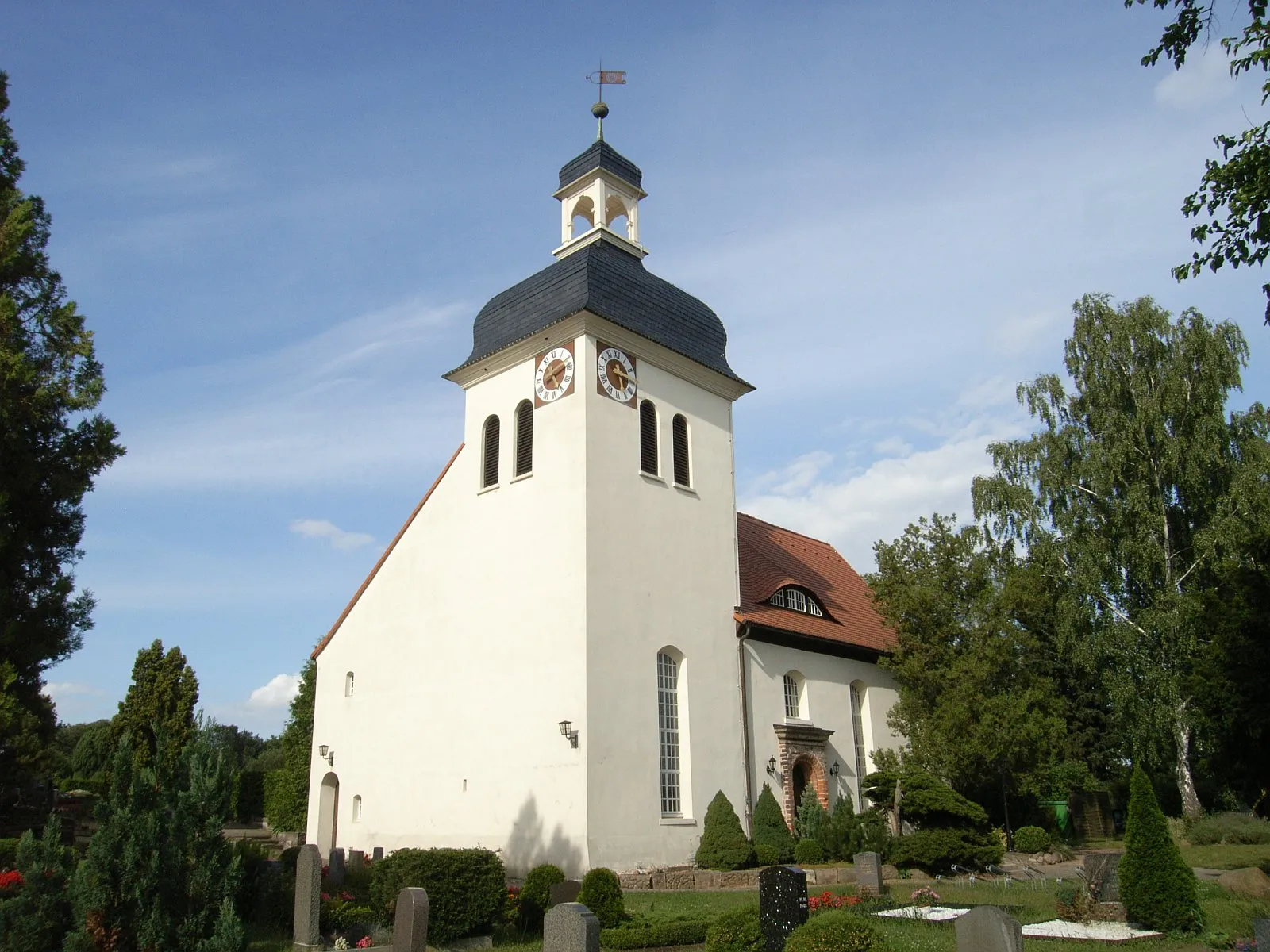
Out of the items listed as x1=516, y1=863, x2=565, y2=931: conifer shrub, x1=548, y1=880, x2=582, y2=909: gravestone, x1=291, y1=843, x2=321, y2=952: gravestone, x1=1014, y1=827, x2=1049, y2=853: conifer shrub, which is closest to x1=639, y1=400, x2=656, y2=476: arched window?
x1=516, y1=863, x2=565, y2=931: conifer shrub

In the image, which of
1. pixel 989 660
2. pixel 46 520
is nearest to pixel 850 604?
pixel 989 660

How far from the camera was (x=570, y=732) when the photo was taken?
1861cm

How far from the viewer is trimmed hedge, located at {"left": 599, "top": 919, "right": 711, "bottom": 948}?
458 inches

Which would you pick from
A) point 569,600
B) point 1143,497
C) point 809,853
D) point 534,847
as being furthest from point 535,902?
point 1143,497

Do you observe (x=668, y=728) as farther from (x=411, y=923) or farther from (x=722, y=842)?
(x=411, y=923)

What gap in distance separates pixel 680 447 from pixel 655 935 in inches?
511

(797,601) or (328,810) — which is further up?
(797,601)

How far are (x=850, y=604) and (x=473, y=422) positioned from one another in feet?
40.1

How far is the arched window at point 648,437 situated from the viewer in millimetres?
21984

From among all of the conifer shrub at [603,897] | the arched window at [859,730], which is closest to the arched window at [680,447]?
the arched window at [859,730]

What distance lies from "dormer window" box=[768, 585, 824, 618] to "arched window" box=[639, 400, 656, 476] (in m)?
4.91

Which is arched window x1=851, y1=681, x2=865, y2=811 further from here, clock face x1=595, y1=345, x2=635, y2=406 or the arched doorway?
the arched doorway

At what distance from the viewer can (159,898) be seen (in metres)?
9.84

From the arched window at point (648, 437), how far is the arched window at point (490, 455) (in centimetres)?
349
